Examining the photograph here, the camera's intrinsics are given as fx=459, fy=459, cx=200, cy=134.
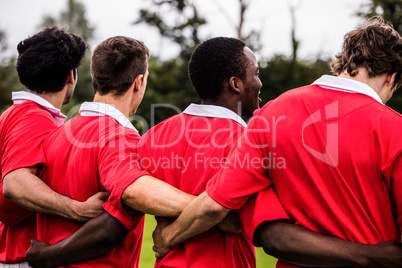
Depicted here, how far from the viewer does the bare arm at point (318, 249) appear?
207 centimetres

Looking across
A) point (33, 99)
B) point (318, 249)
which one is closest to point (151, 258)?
point (33, 99)

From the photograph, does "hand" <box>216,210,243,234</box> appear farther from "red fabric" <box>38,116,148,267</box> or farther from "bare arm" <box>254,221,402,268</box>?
"red fabric" <box>38,116,148,267</box>

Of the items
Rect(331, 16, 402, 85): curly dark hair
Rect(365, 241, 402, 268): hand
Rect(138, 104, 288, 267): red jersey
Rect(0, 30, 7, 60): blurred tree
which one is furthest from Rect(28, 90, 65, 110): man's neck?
Rect(0, 30, 7, 60): blurred tree

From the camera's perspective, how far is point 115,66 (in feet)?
9.76

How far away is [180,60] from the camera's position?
992 inches

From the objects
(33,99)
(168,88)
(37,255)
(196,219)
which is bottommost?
(168,88)

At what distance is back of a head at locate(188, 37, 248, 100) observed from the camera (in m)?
2.78

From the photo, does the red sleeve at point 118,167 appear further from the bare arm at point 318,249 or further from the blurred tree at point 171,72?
the blurred tree at point 171,72

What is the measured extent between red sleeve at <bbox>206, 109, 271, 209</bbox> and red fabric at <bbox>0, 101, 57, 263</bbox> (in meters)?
1.22

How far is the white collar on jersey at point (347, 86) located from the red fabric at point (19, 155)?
1.74 m

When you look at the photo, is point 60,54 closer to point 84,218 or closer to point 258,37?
point 84,218

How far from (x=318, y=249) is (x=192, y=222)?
652 millimetres

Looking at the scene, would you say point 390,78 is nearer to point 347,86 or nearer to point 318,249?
point 347,86

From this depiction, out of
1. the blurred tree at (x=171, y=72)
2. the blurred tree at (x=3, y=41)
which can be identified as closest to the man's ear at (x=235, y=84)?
the blurred tree at (x=171, y=72)
